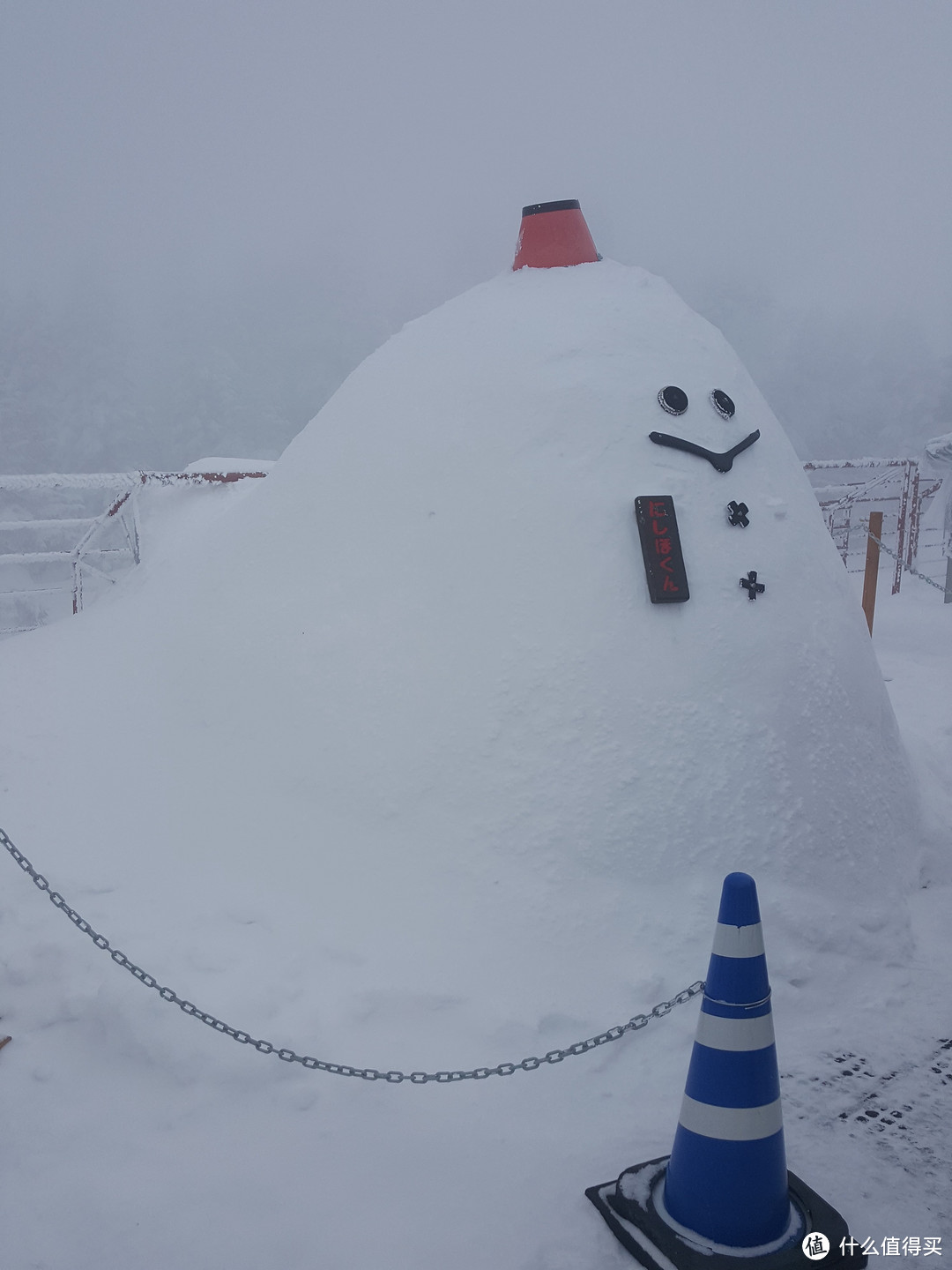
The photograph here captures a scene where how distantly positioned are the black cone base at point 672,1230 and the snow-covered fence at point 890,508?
410 cm

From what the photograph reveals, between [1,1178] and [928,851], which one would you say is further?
[928,851]

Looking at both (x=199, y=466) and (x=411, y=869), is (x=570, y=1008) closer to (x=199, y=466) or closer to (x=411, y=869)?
(x=411, y=869)

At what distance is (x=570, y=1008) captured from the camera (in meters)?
2.80

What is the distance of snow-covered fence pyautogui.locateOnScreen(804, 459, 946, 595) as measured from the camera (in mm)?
10703

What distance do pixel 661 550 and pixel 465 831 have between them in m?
1.31

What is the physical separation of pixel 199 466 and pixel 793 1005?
18.5 ft

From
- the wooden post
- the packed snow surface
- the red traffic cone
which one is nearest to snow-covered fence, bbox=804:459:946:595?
the wooden post

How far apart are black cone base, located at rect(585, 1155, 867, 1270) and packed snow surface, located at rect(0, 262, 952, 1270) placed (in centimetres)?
7

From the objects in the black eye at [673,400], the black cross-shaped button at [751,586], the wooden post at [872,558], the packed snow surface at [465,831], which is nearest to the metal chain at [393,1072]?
the packed snow surface at [465,831]

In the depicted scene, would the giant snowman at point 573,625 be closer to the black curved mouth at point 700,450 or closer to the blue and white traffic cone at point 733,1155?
the black curved mouth at point 700,450

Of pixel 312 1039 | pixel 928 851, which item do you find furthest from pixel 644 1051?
pixel 928 851

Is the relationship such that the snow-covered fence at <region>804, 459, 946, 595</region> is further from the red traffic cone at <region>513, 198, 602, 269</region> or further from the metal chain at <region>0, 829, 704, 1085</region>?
the metal chain at <region>0, 829, 704, 1085</region>

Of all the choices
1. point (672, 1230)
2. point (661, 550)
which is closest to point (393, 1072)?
point (672, 1230)

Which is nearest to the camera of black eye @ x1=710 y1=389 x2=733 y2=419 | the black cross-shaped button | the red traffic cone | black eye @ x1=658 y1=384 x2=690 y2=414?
the black cross-shaped button
